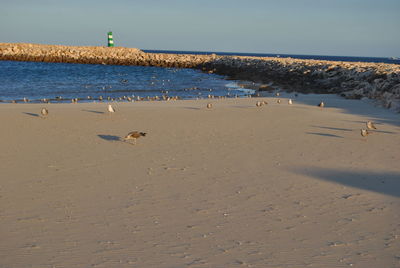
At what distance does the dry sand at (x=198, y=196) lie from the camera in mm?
5004

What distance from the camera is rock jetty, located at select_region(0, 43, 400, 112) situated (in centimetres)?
2098

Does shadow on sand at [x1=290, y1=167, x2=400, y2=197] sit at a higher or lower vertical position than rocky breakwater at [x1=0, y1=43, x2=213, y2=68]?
lower

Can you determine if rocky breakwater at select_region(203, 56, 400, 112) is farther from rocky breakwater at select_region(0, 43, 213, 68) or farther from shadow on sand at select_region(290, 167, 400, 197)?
rocky breakwater at select_region(0, 43, 213, 68)

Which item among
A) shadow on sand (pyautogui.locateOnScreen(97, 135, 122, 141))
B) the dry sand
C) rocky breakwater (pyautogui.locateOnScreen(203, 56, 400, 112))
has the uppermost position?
rocky breakwater (pyautogui.locateOnScreen(203, 56, 400, 112))

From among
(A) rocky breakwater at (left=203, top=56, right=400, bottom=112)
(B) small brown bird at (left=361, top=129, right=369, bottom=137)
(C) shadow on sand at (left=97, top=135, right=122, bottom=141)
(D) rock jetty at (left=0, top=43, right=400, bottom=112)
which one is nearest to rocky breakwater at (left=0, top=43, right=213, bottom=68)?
(D) rock jetty at (left=0, top=43, right=400, bottom=112)

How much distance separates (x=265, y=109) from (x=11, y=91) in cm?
1808

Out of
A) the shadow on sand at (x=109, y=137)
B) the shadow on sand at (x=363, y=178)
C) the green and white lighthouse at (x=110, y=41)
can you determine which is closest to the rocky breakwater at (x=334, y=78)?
the shadow on sand at (x=363, y=178)

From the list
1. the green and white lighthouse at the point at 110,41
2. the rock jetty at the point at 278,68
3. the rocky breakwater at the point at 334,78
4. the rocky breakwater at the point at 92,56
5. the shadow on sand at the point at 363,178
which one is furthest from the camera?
the green and white lighthouse at the point at 110,41

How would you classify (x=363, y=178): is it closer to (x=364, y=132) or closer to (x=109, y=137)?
(x=364, y=132)

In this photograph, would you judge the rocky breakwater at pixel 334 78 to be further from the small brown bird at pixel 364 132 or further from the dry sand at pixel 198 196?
the dry sand at pixel 198 196

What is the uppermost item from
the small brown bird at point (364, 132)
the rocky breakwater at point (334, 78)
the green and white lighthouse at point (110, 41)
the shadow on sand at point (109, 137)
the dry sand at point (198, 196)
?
the green and white lighthouse at point (110, 41)

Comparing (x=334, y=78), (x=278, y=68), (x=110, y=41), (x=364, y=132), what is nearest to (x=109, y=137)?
(x=364, y=132)

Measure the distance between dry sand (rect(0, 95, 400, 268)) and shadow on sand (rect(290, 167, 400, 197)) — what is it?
0.04 meters

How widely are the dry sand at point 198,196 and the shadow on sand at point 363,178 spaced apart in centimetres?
4
